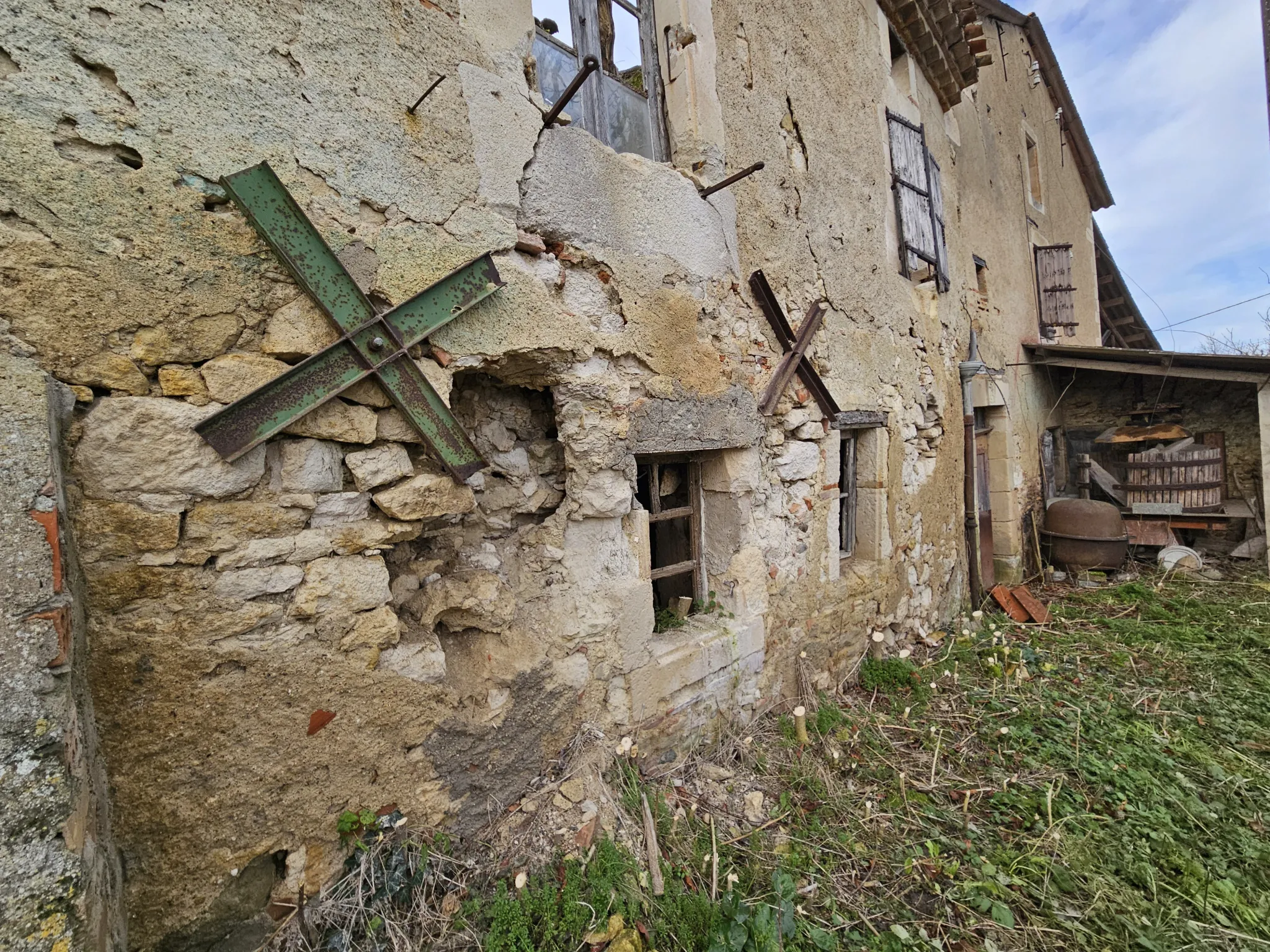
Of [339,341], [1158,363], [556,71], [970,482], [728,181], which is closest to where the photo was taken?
[339,341]

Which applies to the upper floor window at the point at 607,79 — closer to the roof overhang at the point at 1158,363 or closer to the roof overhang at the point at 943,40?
the roof overhang at the point at 943,40

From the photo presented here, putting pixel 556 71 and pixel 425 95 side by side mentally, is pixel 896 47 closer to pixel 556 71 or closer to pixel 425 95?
pixel 556 71

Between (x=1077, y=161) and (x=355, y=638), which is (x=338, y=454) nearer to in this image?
(x=355, y=638)

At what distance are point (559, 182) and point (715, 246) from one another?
0.97 meters

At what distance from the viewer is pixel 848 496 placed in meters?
4.22

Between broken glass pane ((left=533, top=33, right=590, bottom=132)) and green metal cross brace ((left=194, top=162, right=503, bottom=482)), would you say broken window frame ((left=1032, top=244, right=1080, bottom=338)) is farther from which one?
green metal cross brace ((left=194, top=162, right=503, bottom=482))

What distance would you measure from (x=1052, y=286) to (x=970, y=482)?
14.5ft

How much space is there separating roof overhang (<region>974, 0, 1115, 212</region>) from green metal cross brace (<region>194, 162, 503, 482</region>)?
8.77 m

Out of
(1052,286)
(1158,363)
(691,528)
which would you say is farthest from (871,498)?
(1052,286)

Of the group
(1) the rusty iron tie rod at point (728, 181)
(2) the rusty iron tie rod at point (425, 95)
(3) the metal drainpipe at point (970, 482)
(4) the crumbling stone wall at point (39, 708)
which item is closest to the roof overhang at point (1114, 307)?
(3) the metal drainpipe at point (970, 482)

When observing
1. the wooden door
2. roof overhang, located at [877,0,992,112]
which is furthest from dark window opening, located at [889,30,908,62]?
the wooden door

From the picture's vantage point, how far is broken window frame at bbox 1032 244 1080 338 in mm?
7949

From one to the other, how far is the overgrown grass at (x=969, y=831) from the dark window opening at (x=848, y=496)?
2.87 feet

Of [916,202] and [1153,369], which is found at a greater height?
[916,202]
